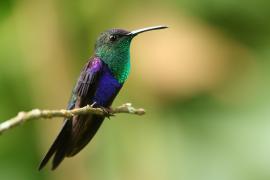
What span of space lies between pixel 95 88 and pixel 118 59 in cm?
18

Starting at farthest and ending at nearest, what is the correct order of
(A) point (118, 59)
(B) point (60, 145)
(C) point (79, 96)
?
(A) point (118, 59)
(C) point (79, 96)
(B) point (60, 145)

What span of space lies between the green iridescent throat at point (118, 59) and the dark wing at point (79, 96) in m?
0.05

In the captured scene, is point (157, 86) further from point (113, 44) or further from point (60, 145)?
point (60, 145)

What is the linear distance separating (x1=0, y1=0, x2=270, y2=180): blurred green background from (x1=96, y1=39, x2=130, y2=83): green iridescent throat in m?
1.39

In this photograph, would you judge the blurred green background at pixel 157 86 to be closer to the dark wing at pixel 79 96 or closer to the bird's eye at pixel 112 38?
the bird's eye at pixel 112 38

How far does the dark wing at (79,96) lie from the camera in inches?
82.9

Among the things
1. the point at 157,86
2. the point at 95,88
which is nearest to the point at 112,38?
the point at 95,88

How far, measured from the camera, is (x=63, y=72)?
4195mm

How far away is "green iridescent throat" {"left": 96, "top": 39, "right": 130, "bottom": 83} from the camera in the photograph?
2.42m

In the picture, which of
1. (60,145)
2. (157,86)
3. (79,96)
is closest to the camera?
(60,145)

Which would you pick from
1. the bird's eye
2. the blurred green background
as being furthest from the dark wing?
the blurred green background

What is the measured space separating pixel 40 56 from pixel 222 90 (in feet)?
4.49

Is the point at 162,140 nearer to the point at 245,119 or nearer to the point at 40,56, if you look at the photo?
the point at 245,119

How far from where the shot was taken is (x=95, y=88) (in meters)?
Result: 2.33
